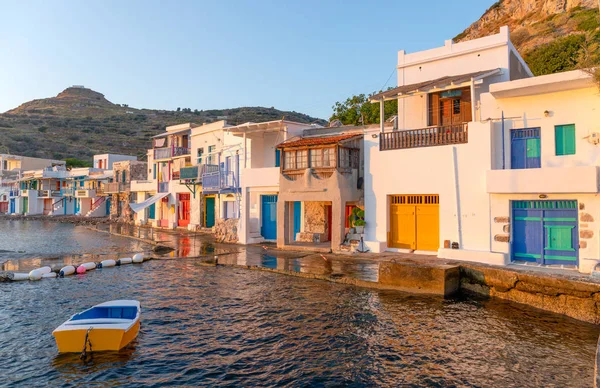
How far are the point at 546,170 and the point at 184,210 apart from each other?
101ft

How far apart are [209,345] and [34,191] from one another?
6794 centimetres

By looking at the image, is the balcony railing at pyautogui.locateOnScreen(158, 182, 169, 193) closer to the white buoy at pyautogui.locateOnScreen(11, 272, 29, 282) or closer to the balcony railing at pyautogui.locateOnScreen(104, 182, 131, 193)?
the balcony railing at pyautogui.locateOnScreen(104, 182, 131, 193)

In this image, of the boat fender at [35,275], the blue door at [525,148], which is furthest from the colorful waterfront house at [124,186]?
the blue door at [525,148]

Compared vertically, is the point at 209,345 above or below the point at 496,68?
below

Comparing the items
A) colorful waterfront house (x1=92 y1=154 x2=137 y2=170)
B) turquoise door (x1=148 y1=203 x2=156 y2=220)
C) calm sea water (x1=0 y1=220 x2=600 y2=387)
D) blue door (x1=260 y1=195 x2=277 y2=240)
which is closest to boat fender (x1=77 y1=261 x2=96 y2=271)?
calm sea water (x1=0 y1=220 x2=600 y2=387)

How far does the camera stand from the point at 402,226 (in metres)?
19.1

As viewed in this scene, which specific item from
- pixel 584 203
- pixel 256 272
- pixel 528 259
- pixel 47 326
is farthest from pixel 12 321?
pixel 584 203

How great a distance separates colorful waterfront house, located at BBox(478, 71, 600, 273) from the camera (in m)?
14.0

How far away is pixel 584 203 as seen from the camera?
46.3 ft

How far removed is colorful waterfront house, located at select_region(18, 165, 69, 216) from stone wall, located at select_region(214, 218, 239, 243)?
45.2m

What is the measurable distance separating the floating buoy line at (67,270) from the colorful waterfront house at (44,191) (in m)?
49.4

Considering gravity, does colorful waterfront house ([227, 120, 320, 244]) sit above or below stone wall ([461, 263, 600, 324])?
above

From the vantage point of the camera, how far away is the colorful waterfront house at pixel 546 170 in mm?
14047

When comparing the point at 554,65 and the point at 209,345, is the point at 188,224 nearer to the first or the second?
the point at 209,345
